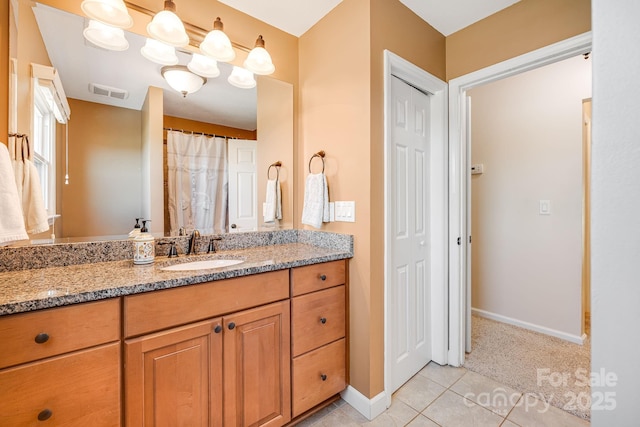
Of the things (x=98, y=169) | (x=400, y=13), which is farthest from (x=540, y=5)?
(x=98, y=169)

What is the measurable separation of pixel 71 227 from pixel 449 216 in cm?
227

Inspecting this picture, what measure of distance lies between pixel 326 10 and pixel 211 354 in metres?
2.06

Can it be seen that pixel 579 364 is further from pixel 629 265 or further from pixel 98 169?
pixel 98 169

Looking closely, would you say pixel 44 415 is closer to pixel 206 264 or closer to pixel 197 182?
pixel 206 264

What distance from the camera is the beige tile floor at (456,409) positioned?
60.4 inches

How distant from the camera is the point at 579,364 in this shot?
2.04m

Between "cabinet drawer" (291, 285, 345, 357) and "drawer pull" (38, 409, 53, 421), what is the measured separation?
35.2 inches

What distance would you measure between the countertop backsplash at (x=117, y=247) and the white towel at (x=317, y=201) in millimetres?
117

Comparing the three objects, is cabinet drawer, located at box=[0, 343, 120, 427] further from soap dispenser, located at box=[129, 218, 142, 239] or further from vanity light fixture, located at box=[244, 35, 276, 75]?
vanity light fixture, located at box=[244, 35, 276, 75]

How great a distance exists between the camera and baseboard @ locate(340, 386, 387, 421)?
62.1 inches

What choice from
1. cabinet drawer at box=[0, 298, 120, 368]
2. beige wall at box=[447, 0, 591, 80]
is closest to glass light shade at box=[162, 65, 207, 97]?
cabinet drawer at box=[0, 298, 120, 368]

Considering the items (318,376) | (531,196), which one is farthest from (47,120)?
(531,196)

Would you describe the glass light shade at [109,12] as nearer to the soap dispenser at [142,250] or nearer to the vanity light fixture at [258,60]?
the vanity light fixture at [258,60]

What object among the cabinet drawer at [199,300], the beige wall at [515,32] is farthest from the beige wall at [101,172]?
the beige wall at [515,32]
